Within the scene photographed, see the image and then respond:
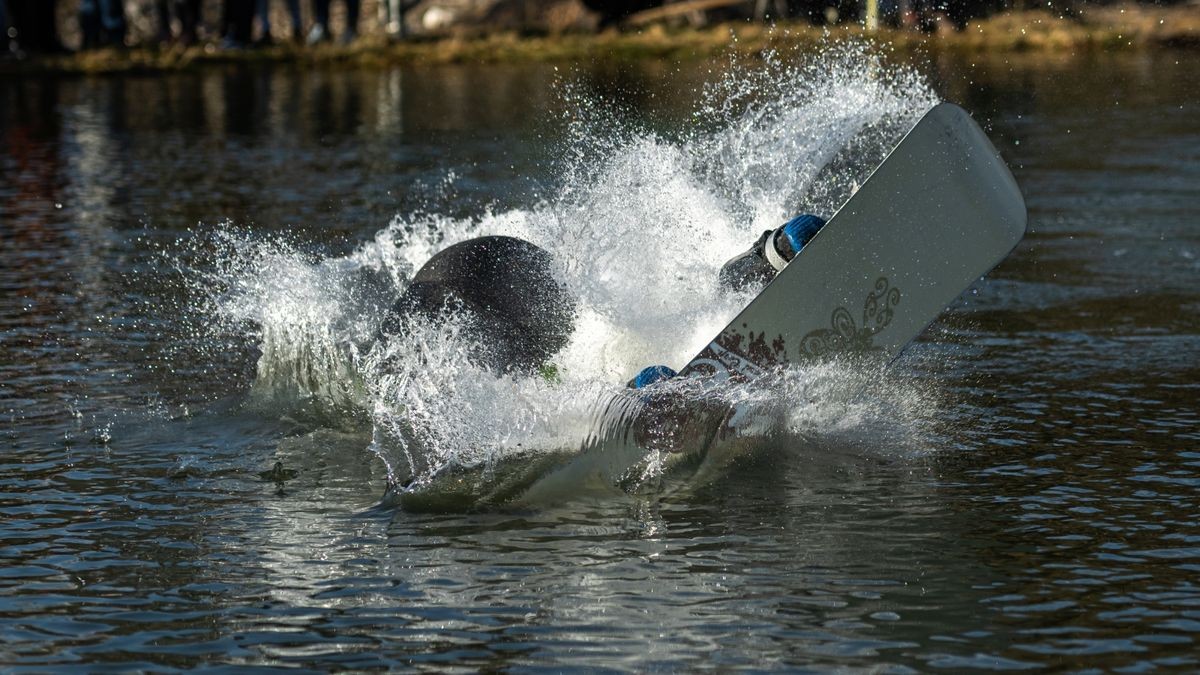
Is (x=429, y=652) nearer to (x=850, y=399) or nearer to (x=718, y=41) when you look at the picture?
(x=850, y=399)

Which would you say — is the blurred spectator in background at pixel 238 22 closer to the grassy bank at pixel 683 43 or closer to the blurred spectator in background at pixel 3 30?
the grassy bank at pixel 683 43

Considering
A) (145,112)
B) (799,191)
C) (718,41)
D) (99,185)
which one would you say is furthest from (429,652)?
(718,41)

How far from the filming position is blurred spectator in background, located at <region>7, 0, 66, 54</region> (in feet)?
82.3

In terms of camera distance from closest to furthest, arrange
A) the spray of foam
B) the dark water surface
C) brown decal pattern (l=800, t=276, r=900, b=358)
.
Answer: the dark water surface, the spray of foam, brown decal pattern (l=800, t=276, r=900, b=358)

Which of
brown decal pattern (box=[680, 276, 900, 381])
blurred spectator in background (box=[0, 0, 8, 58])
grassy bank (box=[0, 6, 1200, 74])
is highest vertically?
blurred spectator in background (box=[0, 0, 8, 58])

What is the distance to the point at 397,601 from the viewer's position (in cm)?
503

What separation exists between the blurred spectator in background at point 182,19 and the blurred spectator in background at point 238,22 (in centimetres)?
44

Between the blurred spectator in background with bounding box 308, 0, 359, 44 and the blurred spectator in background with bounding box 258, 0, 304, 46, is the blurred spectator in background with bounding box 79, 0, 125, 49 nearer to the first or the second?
the blurred spectator in background with bounding box 258, 0, 304, 46

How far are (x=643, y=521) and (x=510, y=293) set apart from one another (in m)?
1.28

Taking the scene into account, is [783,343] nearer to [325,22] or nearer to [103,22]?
[325,22]

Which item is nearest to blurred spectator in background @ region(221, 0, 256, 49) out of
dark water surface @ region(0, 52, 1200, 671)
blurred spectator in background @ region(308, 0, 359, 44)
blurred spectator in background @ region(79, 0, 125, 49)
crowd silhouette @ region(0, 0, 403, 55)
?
crowd silhouette @ region(0, 0, 403, 55)

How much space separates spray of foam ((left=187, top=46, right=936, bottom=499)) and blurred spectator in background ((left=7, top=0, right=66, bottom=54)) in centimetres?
1666

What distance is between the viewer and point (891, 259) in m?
6.40

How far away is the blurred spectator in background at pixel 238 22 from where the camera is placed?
24.8 meters
